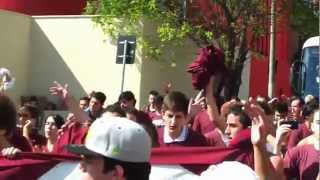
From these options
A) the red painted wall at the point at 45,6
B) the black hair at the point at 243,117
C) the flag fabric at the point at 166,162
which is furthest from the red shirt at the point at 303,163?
the red painted wall at the point at 45,6

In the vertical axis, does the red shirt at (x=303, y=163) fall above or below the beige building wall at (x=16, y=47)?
below

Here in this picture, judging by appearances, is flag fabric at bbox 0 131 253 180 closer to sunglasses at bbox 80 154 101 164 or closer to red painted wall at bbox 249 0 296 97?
sunglasses at bbox 80 154 101 164

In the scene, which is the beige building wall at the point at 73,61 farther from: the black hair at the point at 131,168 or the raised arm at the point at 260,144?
the black hair at the point at 131,168

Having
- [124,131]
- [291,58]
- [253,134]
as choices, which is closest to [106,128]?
[124,131]

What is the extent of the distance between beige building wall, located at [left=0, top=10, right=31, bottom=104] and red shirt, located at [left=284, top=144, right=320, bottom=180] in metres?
21.3

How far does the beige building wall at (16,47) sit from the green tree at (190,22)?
281 centimetres

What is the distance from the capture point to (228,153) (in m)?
6.23

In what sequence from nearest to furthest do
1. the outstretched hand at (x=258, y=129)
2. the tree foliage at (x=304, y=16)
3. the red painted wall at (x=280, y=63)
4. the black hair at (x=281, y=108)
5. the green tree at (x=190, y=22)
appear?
1. the outstretched hand at (x=258, y=129)
2. the black hair at (x=281, y=108)
3. the green tree at (x=190, y=22)
4. the tree foliage at (x=304, y=16)
5. the red painted wall at (x=280, y=63)

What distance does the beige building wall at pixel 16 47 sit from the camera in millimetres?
26984

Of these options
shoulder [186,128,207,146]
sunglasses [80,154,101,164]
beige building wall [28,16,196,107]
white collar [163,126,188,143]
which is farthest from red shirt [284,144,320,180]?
beige building wall [28,16,196,107]

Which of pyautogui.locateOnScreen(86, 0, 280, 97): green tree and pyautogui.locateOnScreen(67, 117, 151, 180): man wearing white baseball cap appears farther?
pyautogui.locateOnScreen(86, 0, 280, 97): green tree

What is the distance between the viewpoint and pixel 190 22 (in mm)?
26922

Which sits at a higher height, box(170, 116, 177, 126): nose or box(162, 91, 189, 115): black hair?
box(162, 91, 189, 115): black hair

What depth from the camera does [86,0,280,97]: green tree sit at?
26.3 m
